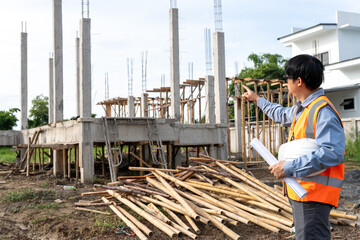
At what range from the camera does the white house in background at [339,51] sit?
24.8 metres

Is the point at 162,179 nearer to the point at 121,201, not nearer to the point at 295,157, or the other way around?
the point at 121,201

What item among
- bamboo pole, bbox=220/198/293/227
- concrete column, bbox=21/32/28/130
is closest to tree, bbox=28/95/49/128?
concrete column, bbox=21/32/28/130

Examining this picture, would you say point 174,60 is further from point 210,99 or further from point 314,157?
point 314,157

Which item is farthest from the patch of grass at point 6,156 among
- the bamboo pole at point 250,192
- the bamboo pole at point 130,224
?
the bamboo pole at point 250,192

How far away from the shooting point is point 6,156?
2411cm

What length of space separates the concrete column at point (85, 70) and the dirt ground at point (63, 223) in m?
3.13

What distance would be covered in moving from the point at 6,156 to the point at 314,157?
2458 cm

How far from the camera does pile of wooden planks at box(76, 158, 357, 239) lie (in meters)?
6.11

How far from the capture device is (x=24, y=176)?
14469 millimetres

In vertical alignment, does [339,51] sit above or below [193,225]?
above

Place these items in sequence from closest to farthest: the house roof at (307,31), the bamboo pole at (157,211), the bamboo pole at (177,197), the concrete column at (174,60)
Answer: the bamboo pole at (177,197) < the bamboo pole at (157,211) < the concrete column at (174,60) < the house roof at (307,31)

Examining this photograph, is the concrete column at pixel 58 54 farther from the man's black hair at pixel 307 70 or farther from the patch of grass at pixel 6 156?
the man's black hair at pixel 307 70

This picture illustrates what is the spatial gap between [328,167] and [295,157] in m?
0.22

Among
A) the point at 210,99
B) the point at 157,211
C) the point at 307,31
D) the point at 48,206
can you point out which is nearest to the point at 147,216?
the point at 157,211
